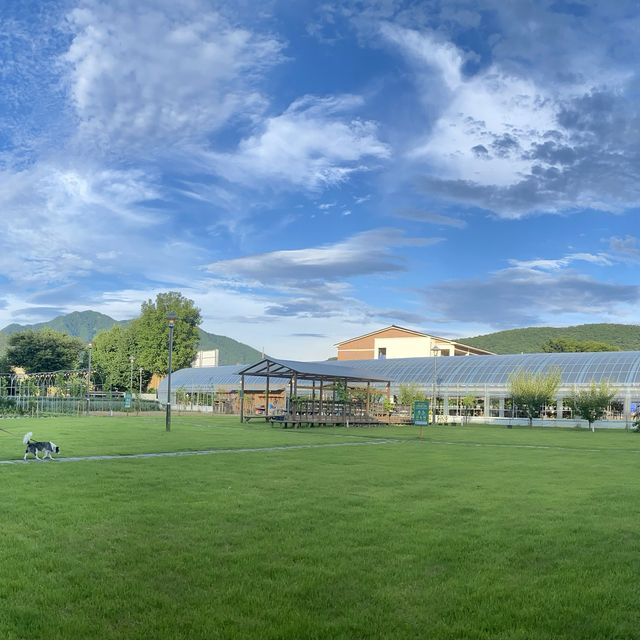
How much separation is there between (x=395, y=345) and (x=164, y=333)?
2943 centimetres

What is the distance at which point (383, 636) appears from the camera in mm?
4867

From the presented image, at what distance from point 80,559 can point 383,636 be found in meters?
3.30

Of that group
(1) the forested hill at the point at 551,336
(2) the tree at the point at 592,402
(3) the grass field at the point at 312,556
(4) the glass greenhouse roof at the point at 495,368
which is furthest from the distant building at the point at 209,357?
(3) the grass field at the point at 312,556

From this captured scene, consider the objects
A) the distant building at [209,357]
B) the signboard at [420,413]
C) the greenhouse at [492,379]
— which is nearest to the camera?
the signboard at [420,413]

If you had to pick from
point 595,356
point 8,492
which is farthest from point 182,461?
point 595,356

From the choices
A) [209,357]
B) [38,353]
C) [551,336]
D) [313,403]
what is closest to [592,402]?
[313,403]

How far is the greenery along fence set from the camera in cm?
4590

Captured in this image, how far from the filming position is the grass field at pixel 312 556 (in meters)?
5.16

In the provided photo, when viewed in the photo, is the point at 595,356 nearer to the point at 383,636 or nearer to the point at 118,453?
the point at 118,453

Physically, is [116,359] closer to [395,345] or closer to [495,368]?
[395,345]

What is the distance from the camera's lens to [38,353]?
89188mm

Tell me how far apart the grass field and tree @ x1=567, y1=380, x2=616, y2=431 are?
35.8 metres

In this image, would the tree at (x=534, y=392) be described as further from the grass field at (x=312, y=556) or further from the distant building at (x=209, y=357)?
the distant building at (x=209, y=357)

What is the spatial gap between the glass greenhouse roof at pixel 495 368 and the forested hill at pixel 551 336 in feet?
194
